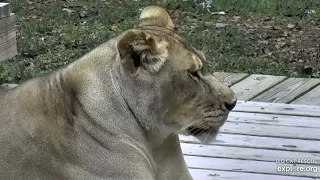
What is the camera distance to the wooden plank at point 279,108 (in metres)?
4.15

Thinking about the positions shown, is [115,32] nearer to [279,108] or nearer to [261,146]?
[279,108]

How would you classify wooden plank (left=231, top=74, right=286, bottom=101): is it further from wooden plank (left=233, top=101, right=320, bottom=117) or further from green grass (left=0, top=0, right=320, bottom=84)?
green grass (left=0, top=0, right=320, bottom=84)

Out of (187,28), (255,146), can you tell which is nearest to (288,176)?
(255,146)

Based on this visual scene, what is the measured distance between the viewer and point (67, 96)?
9.04 feet

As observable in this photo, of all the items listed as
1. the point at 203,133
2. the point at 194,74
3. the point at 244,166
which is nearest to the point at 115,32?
the point at 244,166

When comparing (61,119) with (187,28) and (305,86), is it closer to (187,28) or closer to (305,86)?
(305,86)

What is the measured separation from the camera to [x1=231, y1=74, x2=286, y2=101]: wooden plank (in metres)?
4.62

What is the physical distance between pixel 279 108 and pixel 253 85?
552 mm

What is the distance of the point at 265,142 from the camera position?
377 cm

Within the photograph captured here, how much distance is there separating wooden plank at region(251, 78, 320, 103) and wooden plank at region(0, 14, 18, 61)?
1529mm

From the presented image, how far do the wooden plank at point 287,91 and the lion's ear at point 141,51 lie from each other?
1973 mm

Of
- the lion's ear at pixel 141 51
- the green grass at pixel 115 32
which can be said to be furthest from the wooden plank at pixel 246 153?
the green grass at pixel 115 32

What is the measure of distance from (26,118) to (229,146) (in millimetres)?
1263

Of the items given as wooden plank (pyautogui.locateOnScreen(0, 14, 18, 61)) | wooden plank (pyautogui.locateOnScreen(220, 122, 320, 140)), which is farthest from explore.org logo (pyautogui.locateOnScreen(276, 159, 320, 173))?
wooden plank (pyautogui.locateOnScreen(0, 14, 18, 61))
